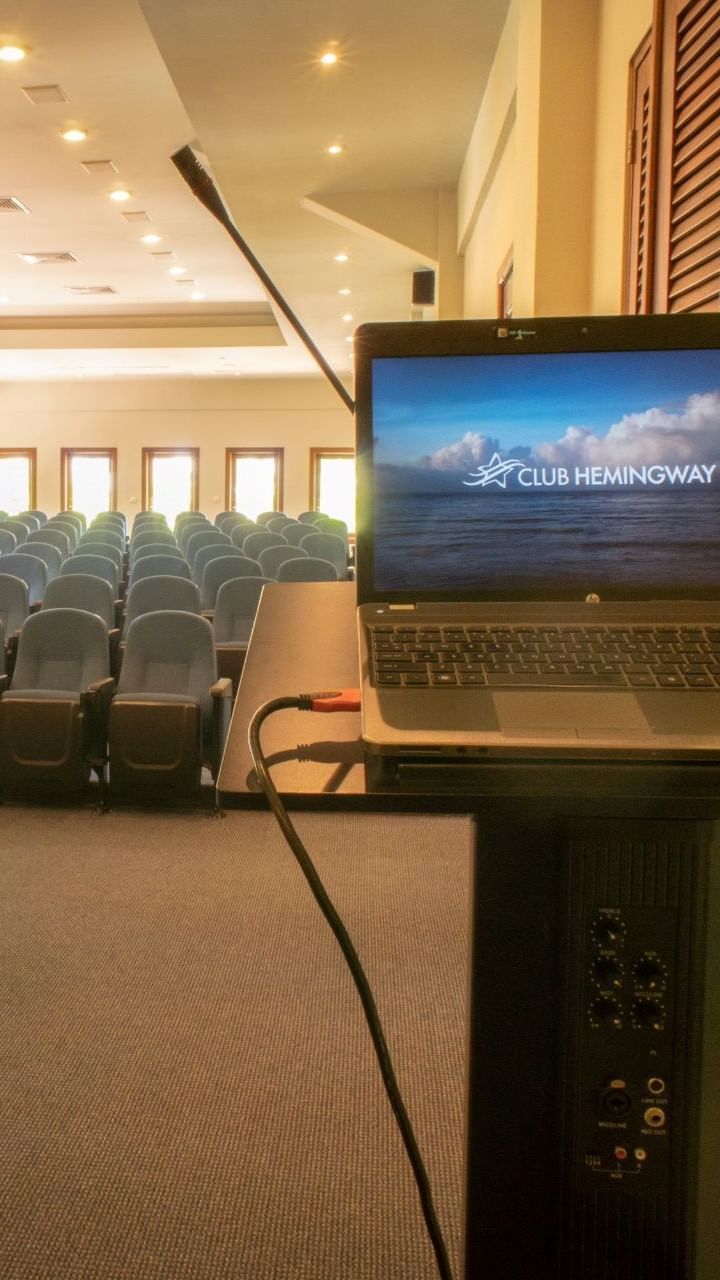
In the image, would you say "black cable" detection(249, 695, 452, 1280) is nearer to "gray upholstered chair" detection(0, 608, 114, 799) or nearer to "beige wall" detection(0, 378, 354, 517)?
"gray upholstered chair" detection(0, 608, 114, 799)

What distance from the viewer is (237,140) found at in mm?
7488

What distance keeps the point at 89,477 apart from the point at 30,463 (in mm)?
1179

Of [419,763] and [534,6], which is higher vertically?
[534,6]

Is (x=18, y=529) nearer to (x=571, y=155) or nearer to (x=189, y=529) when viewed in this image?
(x=189, y=529)

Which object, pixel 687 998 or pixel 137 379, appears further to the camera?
pixel 137 379

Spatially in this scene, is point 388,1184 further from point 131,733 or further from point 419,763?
point 131,733

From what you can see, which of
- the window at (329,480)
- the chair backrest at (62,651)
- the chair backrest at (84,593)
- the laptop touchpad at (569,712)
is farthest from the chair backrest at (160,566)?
the window at (329,480)

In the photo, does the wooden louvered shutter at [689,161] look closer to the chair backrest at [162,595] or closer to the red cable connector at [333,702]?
the red cable connector at [333,702]

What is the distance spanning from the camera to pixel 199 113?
6988 mm

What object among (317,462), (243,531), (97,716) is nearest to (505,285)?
(97,716)

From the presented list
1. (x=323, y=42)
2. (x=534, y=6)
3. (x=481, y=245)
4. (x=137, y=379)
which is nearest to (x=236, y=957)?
(x=534, y=6)

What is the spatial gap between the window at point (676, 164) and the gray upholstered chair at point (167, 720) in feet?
7.65

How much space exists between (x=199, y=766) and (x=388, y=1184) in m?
2.46

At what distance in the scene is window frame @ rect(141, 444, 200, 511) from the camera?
19859 millimetres
